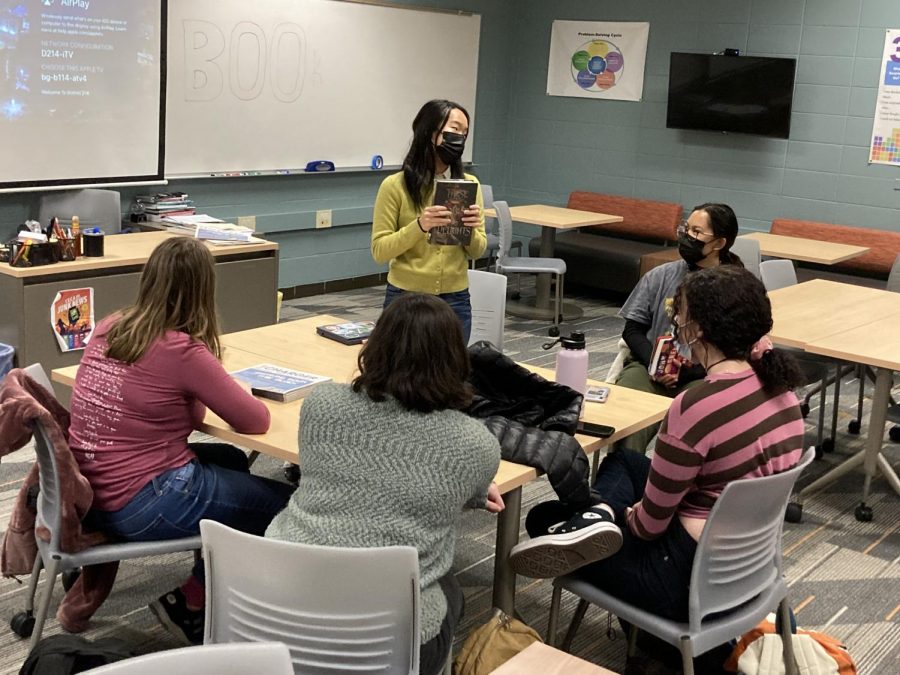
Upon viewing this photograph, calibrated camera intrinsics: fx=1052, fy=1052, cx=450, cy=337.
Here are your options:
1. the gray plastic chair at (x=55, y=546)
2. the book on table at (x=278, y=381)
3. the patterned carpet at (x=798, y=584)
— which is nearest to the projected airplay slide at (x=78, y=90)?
the patterned carpet at (x=798, y=584)

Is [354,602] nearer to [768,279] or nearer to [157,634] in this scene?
[157,634]

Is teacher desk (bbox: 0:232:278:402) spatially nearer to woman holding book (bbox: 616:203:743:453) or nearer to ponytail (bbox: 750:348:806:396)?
woman holding book (bbox: 616:203:743:453)

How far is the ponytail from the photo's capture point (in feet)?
7.88

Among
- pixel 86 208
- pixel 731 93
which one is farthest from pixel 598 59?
pixel 86 208

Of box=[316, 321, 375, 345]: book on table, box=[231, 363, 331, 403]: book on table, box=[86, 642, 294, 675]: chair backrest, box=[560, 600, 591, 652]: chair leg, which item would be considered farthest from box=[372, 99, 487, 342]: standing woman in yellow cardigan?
box=[86, 642, 294, 675]: chair backrest

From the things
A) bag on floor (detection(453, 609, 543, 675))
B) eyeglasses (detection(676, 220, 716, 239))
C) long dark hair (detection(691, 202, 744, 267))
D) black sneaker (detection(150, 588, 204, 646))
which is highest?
long dark hair (detection(691, 202, 744, 267))

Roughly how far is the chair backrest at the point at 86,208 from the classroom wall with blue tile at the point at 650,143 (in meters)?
0.52

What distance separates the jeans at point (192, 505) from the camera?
2.61 metres

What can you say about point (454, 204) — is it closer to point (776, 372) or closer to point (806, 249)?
point (776, 372)

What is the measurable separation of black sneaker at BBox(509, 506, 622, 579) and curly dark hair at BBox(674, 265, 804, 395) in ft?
1.58

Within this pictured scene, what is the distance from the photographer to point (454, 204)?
3.49 meters

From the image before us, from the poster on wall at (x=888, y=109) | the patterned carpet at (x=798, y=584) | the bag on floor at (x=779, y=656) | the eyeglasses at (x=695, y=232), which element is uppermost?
the poster on wall at (x=888, y=109)

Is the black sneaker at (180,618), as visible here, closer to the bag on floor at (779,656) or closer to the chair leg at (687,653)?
the chair leg at (687,653)

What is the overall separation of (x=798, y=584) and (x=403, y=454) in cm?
205
